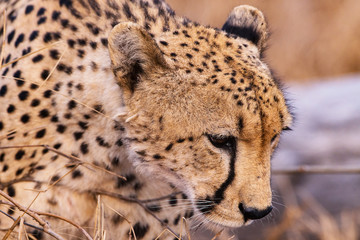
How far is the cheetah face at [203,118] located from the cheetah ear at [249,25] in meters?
0.34

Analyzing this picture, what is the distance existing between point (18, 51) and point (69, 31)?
0.72ft

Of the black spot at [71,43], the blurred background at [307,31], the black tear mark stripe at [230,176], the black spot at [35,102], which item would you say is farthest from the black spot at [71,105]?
the blurred background at [307,31]

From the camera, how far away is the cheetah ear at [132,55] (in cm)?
238

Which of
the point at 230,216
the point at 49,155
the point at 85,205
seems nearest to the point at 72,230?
the point at 85,205

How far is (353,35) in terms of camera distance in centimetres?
718

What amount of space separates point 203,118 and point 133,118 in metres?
0.26

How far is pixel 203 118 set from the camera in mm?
2461

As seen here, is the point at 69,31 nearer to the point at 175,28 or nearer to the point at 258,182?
the point at 175,28

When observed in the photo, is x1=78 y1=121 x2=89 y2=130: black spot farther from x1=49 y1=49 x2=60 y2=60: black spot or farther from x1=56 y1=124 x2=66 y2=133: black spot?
x1=49 y1=49 x2=60 y2=60: black spot

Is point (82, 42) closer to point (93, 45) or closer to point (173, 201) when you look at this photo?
point (93, 45)

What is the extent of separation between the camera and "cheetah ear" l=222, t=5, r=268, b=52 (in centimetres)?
289

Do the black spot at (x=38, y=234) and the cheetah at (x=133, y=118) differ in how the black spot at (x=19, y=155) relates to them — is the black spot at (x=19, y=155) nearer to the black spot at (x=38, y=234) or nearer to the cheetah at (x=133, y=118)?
the cheetah at (x=133, y=118)

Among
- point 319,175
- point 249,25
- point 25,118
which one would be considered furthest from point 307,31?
point 25,118

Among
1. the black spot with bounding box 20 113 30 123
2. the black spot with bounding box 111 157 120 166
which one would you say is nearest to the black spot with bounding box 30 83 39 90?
the black spot with bounding box 20 113 30 123
